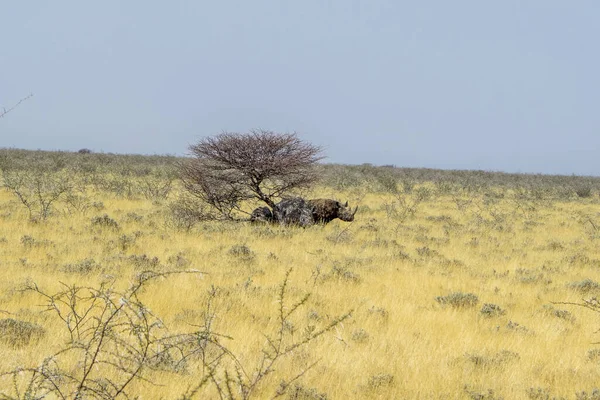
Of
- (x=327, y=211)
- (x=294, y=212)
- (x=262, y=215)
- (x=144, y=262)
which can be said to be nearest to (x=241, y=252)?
(x=144, y=262)

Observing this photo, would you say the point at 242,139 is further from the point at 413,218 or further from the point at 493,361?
the point at 493,361

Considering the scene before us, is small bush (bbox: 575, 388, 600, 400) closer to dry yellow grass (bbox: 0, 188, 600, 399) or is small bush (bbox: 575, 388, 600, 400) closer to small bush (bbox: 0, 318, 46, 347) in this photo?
dry yellow grass (bbox: 0, 188, 600, 399)

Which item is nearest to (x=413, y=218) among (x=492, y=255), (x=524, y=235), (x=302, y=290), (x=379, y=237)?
(x=524, y=235)

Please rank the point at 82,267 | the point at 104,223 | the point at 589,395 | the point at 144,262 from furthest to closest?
1. the point at 104,223
2. the point at 144,262
3. the point at 82,267
4. the point at 589,395

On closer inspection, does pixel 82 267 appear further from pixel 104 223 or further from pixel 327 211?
pixel 327 211

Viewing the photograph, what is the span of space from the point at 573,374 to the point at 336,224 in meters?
10.5

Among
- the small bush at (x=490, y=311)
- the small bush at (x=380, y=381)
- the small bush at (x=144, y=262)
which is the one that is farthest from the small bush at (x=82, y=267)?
the small bush at (x=490, y=311)

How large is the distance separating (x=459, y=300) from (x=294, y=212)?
750cm

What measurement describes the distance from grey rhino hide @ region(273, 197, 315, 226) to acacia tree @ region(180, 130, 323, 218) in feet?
1.39

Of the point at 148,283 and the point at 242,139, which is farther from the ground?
the point at 242,139

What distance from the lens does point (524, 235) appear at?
52.7 feet

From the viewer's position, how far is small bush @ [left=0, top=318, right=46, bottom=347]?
5266 millimetres

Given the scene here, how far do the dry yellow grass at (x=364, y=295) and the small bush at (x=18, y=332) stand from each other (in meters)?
0.10

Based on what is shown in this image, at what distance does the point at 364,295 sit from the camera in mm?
8195
